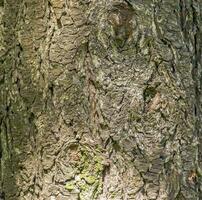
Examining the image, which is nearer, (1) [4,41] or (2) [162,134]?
(2) [162,134]

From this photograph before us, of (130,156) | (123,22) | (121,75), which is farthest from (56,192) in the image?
(123,22)

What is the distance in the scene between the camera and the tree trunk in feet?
4.99

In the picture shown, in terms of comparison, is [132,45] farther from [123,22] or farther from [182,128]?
[182,128]

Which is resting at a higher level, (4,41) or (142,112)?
(4,41)

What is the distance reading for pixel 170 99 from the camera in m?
1.56

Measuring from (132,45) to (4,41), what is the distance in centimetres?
36

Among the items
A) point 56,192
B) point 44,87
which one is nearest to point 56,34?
point 44,87

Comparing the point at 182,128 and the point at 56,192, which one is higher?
the point at 182,128

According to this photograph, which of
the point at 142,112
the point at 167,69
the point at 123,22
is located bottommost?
the point at 142,112

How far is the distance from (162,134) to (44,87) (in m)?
0.31

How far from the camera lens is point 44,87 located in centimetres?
157

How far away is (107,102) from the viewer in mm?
1521

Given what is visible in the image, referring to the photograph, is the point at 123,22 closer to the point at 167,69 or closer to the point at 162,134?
the point at 167,69

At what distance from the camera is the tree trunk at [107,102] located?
1522 mm
